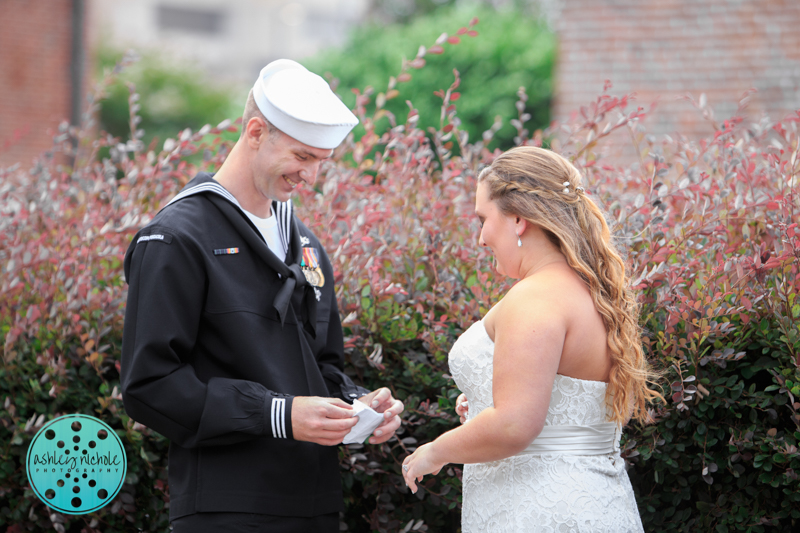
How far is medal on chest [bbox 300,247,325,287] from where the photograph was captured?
2.49 metres

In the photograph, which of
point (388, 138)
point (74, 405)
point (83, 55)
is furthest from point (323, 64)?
point (74, 405)

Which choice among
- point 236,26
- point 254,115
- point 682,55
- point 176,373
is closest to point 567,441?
point 176,373

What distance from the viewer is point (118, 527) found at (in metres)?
3.01

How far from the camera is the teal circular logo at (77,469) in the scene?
112 inches

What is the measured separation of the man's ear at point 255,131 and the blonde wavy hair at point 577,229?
0.77 m

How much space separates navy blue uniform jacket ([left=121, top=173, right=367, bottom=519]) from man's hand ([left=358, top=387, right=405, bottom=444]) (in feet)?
0.56

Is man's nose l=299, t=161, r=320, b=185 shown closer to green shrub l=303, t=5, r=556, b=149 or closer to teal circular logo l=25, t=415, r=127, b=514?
teal circular logo l=25, t=415, r=127, b=514

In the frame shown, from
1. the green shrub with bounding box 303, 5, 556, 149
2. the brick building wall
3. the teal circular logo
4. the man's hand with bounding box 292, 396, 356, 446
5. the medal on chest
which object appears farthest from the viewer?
the green shrub with bounding box 303, 5, 556, 149

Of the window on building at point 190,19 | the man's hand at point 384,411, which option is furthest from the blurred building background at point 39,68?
the window on building at point 190,19

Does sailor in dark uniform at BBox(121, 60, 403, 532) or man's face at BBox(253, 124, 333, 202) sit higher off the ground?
man's face at BBox(253, 124, 333, 202)

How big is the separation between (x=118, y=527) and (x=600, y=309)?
7.20 ft

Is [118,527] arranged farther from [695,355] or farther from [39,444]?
[695,355]

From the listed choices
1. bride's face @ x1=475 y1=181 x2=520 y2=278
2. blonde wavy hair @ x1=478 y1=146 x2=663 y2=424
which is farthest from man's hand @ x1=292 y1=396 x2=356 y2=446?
blonde wavy hair @ x1=478 y1=146 x2=663 y2=424

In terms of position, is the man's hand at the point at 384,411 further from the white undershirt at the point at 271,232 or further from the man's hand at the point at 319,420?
the white undershirt at the point at 271,232
